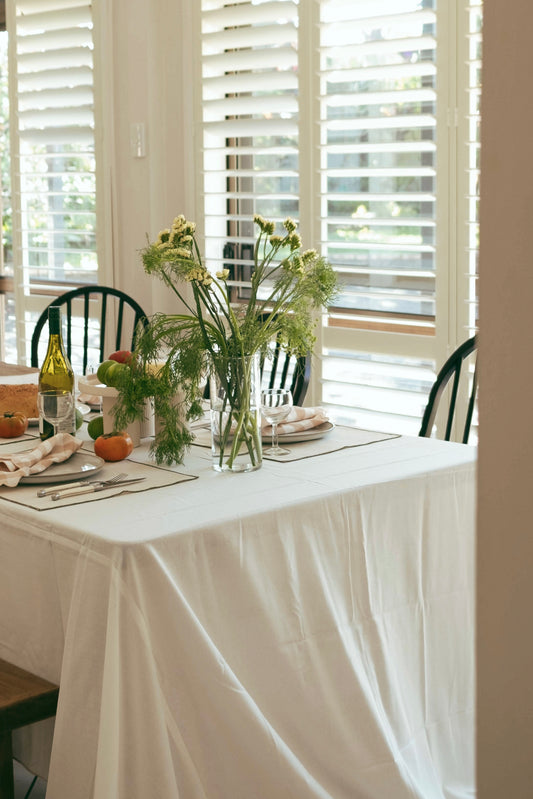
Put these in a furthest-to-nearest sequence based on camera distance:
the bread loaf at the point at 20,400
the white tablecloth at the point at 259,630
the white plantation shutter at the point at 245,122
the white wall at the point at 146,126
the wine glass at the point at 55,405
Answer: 1. the white wall at the point at 146,126
2. the white plantation shutter at the point at 245,122
3. the bread loaf at the point at 20,400
4. the wine glass at the point at 55,405
5. the white tablecloth at the point at 259,630

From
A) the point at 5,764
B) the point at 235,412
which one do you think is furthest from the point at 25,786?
the point at 235,412

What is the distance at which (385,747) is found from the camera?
5.44ft

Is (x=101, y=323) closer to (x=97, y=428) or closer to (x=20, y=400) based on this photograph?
(x=20, y=400)

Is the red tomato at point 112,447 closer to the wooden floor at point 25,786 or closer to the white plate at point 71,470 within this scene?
the white plate at point 71,470

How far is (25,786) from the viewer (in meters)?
2.09

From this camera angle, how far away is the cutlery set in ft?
5.35

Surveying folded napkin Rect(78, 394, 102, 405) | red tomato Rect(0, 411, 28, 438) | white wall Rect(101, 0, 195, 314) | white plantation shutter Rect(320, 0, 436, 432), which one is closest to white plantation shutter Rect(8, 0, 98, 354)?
white wall Rect(101, 0, 195, 314)

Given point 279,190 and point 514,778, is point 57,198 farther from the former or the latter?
point 514,778

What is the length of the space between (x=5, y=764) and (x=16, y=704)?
0.61 ft

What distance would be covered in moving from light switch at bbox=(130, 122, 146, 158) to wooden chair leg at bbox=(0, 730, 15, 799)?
240 centimetres

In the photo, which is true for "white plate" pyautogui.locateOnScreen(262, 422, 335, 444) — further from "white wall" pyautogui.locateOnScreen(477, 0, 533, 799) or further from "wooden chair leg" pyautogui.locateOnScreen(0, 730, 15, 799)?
"white wall" pyautogui.locateOnScreen(477, 0, 533, 799)

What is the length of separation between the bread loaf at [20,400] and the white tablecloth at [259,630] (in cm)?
53

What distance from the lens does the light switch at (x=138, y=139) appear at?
3504mm

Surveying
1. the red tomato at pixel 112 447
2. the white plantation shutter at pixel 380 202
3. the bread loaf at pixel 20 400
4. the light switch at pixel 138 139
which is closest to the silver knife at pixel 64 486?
the red tomato at pixel 112 447
